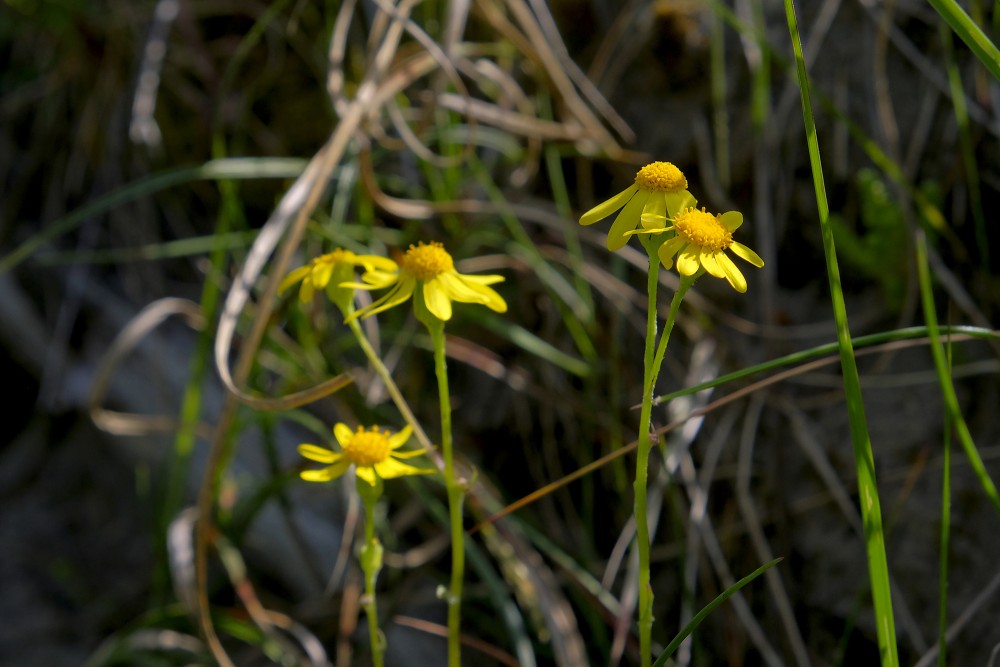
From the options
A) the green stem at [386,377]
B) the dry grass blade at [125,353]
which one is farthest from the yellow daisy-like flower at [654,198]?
the dry grass blade at [125,353]

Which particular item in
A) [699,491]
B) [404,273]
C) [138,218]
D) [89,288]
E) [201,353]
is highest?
[404,273]

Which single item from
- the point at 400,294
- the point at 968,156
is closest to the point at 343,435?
the point at 400,294

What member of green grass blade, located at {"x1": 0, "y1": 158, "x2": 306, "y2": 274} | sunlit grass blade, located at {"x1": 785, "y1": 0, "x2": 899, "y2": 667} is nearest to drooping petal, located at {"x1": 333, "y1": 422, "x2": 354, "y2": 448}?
sunlit grass blade, located at {"x1": 785, "y1": 0, "x2": 899, "y2": 667}

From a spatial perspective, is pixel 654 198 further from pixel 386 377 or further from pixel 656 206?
pixel 386 377

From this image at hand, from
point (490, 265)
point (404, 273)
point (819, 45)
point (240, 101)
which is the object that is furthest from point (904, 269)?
point (240, 101)

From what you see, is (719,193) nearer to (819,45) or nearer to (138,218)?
(819,45)

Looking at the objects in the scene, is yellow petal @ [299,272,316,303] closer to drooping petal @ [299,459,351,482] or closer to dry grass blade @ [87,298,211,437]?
drooping petal @ [299,459,351,482]
